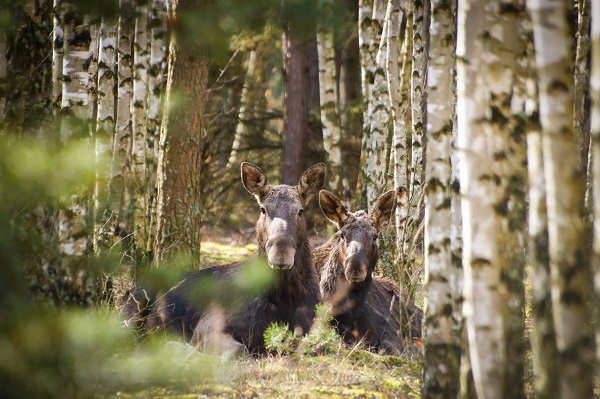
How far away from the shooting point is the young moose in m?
8.32

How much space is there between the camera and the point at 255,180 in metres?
8.62

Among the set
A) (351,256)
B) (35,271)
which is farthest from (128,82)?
(35,271)

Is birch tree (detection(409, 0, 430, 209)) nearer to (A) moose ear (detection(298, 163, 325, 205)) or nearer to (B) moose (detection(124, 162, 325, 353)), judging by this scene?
(A) moose ear (detection(298, 163, 325, 205))

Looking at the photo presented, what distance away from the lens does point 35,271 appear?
3.88 m

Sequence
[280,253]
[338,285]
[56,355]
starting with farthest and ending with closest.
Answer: [338,285] → [280,253] → [56,355]

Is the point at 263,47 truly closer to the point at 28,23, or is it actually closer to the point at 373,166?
the point at 373,166

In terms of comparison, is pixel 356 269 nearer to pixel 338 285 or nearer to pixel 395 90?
pixel 338 285

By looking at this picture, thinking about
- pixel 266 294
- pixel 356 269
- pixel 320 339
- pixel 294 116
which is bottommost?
pixel 320 339

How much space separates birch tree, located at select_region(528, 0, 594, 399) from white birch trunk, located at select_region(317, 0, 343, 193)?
1119 cm

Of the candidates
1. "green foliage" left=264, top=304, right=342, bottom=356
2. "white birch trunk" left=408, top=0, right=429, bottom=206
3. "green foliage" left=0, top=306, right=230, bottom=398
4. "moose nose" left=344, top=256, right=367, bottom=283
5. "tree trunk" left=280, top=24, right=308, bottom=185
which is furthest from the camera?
"tree trunk" left=280, top=24, right=308, bottom=185

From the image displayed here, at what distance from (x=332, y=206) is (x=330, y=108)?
5.83 metres

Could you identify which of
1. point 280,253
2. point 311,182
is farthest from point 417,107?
point 280,253

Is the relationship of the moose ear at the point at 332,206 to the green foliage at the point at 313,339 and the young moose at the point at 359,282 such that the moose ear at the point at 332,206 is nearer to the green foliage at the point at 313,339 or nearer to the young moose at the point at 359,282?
the young moose at the point at 359,282

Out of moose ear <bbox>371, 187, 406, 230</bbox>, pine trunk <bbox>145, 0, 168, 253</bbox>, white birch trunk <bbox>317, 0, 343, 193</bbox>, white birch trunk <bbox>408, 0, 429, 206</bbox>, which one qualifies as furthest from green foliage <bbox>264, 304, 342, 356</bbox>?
white birch trunk <bbox>317, 0, 343, 193</bbox>
